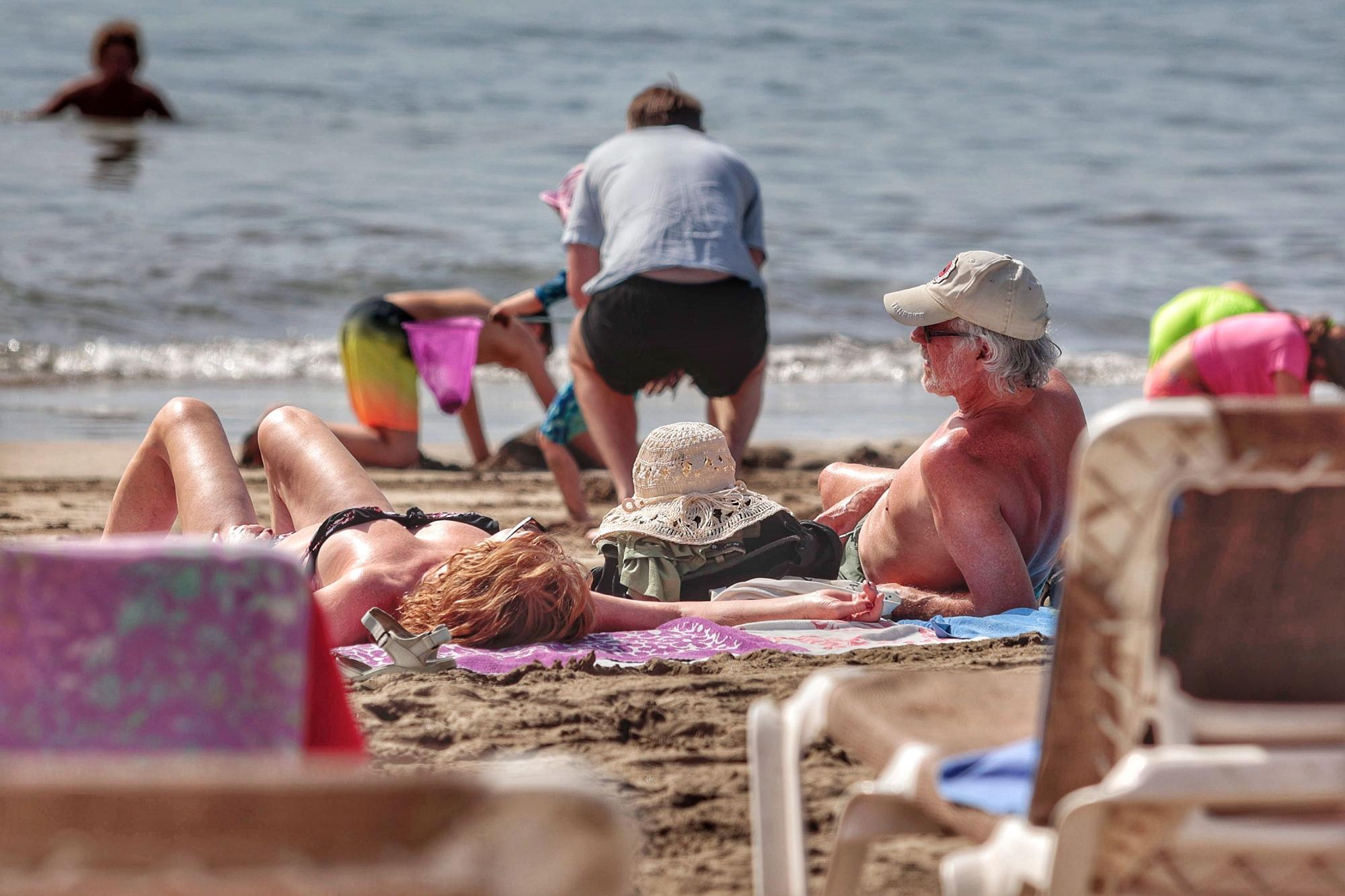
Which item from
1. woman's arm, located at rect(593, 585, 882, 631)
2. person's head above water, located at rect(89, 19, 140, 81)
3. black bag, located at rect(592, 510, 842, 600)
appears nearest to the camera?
woman's arm, located at rect(593, 585, 882, 631)

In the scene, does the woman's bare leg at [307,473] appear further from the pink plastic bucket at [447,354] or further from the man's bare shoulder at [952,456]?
the pink plastic bucket at [447,354]

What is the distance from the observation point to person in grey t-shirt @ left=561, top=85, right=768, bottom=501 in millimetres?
5355

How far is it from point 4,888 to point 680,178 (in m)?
4.65

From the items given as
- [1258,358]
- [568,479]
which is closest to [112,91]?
[568,479]

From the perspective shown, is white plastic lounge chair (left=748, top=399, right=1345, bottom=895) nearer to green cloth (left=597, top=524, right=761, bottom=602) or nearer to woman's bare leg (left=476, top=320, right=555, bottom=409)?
green cloth (left=597, top=524, right=761, bottom=602)

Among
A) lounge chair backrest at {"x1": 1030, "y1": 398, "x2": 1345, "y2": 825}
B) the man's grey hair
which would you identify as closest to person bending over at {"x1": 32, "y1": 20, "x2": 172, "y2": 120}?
the man's grey hair

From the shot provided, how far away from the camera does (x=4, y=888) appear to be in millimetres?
1000

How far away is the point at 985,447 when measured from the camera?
3.60 meters

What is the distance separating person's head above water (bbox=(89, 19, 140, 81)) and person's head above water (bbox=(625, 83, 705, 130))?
11.4 meters

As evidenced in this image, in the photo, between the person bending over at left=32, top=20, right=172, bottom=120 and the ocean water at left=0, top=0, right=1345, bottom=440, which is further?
the person bending over at left=32, top=20, right=172, bottom=120

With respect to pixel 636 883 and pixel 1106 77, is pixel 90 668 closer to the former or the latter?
pixel 636 883

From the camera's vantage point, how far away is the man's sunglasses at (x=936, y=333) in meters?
3.63

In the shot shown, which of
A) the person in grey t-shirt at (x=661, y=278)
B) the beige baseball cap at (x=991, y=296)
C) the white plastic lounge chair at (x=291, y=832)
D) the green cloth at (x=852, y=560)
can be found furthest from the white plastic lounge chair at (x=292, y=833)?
the person in grey t-shirt at (x=661, y=278)

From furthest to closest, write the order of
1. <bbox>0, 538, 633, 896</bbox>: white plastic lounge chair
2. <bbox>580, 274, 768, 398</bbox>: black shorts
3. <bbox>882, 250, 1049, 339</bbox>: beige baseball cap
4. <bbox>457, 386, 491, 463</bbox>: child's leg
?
<bbox>457, 386, 491, 463</bbox>: child's leg < <bbox>580, 274, 768, 398</bbox>: black shorts < <bbox>882, 250, 1049, 339</bbox>: beige baseball cap < <bbox>0, 538, 633, 896</bbox>: white plastic lounge chair
